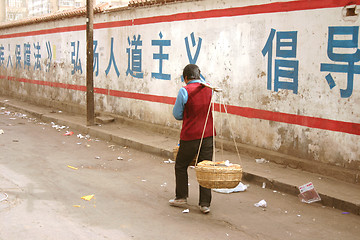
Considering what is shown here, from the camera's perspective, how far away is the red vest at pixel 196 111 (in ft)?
17.9

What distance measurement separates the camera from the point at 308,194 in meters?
6.07

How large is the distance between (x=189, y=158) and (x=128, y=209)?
38.7 inches

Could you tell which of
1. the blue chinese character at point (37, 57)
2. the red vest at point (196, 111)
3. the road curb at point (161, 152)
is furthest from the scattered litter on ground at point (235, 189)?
the blue chinese character at point (37, 57)

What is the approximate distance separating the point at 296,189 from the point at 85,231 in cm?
303

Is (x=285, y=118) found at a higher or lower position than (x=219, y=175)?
higher

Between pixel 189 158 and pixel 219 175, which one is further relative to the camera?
pixel 189 158

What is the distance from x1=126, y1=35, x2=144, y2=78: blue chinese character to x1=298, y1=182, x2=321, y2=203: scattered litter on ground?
239 inches

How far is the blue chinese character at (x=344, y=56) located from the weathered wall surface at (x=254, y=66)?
14mm

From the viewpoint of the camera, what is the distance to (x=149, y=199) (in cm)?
600

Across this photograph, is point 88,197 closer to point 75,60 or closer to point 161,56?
point 161,56

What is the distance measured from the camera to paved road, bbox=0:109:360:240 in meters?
4.79

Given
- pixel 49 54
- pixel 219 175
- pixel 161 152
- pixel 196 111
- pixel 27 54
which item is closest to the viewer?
pixel 219 175

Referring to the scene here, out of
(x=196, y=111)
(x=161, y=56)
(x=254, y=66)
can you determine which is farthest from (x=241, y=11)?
(x=196, y=111)

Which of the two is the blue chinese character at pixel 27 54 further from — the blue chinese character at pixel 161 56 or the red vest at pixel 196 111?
the red vest at pixel 196 111
